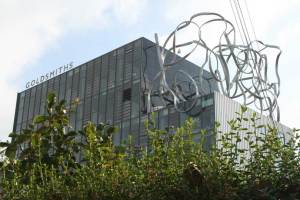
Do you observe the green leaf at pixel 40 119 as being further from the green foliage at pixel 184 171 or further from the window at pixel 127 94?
the window at pixel 127 94

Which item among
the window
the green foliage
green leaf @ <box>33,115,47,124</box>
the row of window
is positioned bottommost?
the green foliage

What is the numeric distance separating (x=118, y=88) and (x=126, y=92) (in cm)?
136

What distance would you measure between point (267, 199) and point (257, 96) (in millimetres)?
26835

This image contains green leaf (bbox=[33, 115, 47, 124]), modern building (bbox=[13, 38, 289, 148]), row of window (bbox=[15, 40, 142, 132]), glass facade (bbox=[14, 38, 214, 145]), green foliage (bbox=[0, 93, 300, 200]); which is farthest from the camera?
row of window (bbox=[15, 40, 142, 132])

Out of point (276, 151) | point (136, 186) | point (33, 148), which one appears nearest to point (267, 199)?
point (276, 151)

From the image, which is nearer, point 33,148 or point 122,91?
point 33,148

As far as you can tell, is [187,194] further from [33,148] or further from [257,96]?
[257,96]

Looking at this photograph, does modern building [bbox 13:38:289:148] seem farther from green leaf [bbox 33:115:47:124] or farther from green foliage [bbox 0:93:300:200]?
green foliage [bbox 0:93:300:200]

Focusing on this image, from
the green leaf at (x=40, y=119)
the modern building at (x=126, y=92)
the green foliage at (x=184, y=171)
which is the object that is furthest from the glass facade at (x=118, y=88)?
the green foliage at (x=184, y=171)

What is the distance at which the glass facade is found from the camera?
1756 inches

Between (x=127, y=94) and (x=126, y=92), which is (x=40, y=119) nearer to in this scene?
(x=127, y=94)

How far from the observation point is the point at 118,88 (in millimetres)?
48094

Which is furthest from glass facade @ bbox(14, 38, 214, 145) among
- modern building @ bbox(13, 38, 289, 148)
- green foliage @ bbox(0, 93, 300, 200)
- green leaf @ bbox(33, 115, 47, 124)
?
green foliage @ bbox(0, 93, 300, 200)

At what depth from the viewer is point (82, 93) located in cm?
5212
